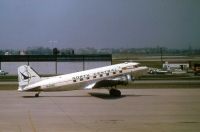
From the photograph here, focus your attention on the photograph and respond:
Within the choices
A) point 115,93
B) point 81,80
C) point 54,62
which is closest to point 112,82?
point 115,93

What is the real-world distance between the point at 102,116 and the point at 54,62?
229 feet

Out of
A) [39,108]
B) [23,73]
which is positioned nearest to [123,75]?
[23,73]

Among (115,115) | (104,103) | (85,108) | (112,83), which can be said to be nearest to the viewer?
(115,115)

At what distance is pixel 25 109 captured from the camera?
33750mm

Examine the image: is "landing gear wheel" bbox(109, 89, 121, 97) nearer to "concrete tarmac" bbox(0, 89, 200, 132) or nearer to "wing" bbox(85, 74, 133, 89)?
"wing" bbox(85, 74, 133, 89)

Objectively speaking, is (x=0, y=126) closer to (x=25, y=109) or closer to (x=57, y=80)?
(x=25, y=109)

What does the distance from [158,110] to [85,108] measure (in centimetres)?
610

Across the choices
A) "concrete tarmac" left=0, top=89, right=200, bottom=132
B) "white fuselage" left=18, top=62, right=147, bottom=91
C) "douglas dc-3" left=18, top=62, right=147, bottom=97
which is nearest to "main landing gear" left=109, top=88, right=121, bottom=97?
"douglas dc-3" left=18, top=62, right=147, bottom=97

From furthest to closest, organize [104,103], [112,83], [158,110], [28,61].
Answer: [28,61] < [112,83] < [104,103] < [158,110]

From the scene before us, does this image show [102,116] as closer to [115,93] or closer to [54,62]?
[115,93]

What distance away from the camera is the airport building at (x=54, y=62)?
304 ft

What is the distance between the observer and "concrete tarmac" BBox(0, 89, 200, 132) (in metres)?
23.4

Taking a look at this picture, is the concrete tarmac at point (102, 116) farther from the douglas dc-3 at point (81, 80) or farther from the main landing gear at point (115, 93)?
the main landing gear at point (115, 93)

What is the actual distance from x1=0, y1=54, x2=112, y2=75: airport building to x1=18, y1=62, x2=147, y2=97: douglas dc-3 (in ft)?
143
